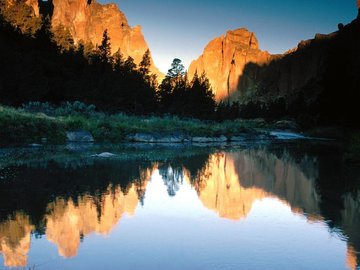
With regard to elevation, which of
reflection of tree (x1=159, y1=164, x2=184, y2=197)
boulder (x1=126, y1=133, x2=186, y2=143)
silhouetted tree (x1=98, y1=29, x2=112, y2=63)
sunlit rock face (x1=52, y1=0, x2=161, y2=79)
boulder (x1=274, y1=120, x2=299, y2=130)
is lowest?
reflection of tree (x1=159, y1=164, x2=184, y2=197)

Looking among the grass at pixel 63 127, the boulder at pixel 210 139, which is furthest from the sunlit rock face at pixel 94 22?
the grass at pixel 63 127

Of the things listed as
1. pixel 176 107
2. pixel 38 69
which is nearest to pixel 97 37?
pixel 176 107

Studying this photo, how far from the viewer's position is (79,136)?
102ft

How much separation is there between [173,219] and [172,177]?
6250mm

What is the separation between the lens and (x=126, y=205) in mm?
9836

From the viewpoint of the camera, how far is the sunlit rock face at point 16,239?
5809mm

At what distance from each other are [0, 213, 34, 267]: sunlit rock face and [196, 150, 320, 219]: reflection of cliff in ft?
14.2

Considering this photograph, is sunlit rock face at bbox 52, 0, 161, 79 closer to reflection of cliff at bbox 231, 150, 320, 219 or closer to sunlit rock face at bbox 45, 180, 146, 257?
reflection of cliff at bbox 231, 150, 320, 219

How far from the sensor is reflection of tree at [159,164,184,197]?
41.7ft

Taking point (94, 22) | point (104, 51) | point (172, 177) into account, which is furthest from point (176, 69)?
point (94, 22)

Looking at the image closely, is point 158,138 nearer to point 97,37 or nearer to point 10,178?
point 10,178

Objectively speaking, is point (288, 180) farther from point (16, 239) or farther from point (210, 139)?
point (210, 139)

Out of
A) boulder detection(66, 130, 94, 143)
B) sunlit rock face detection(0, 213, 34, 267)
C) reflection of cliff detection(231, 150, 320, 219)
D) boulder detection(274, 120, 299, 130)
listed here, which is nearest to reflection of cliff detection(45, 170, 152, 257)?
sunlit rock face detection(0, 213, 34, 267)

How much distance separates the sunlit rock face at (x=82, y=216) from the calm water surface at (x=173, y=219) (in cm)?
2
